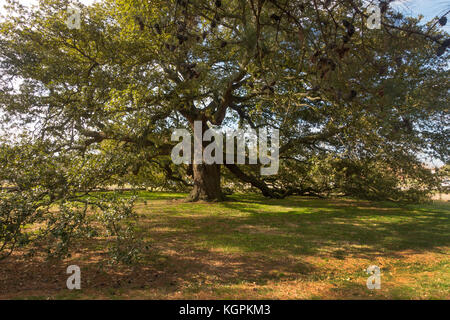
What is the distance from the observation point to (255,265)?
5.23 meters

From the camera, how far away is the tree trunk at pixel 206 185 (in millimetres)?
14141

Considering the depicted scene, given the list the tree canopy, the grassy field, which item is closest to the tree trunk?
the tree canopy

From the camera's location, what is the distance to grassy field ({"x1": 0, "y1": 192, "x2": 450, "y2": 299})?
4023 millimetres

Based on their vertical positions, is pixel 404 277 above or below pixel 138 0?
below

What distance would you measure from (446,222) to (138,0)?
42.8ft

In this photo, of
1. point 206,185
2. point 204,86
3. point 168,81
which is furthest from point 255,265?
point 206,185

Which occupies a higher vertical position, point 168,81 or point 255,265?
point 168,81

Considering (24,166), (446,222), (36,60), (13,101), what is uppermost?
(36,60)

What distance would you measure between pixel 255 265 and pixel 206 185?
29.9 ft

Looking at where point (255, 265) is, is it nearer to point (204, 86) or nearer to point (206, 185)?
point (204, 86)

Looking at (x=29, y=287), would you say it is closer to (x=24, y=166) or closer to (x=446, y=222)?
(x=24, y=166)

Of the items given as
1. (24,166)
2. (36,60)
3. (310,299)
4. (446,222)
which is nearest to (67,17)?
(36,60)

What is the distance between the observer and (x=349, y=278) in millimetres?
4656
